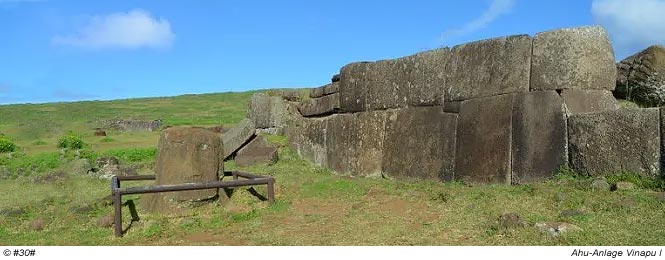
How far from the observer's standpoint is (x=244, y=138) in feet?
54.2

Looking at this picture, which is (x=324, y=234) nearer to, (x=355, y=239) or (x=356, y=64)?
(x=355, y=239)

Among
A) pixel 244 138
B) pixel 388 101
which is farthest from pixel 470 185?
pixel 244 138

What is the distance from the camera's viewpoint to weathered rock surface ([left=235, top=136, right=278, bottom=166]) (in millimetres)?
14992

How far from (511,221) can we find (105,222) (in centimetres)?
539

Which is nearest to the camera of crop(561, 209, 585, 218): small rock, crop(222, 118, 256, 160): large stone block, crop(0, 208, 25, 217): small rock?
crop(561, 209, 585, 218): small rock

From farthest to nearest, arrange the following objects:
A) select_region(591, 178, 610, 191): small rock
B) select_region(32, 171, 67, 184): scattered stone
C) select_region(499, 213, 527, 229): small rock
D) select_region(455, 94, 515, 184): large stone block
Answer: select_region(32, 171, 67, 184): scattered stone
select_region(455, 94, 515, 184): large stone block
select_region(591, 178, 610, 191): small rock
select_region(499, 213, 527, 229): small rock

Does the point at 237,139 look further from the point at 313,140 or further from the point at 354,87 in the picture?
the point at 354,87

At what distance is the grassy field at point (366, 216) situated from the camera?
655cm

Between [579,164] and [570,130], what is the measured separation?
52 cm

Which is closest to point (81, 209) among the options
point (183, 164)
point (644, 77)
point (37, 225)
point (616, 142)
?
point (37, 225)

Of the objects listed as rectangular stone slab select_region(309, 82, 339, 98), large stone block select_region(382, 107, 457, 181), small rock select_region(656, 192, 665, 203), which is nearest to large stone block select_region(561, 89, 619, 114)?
small rock select_region(656, 192, 665, 203)

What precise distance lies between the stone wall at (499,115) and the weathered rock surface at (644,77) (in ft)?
1.83

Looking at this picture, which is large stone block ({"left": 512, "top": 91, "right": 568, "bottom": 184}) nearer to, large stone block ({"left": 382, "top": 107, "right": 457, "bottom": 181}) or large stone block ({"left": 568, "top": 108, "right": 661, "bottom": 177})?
large stone block ({"left": 568, "top": 108, "right": 661, "bottom": 177})

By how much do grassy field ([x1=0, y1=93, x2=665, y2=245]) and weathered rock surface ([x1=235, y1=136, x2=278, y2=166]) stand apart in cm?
309
